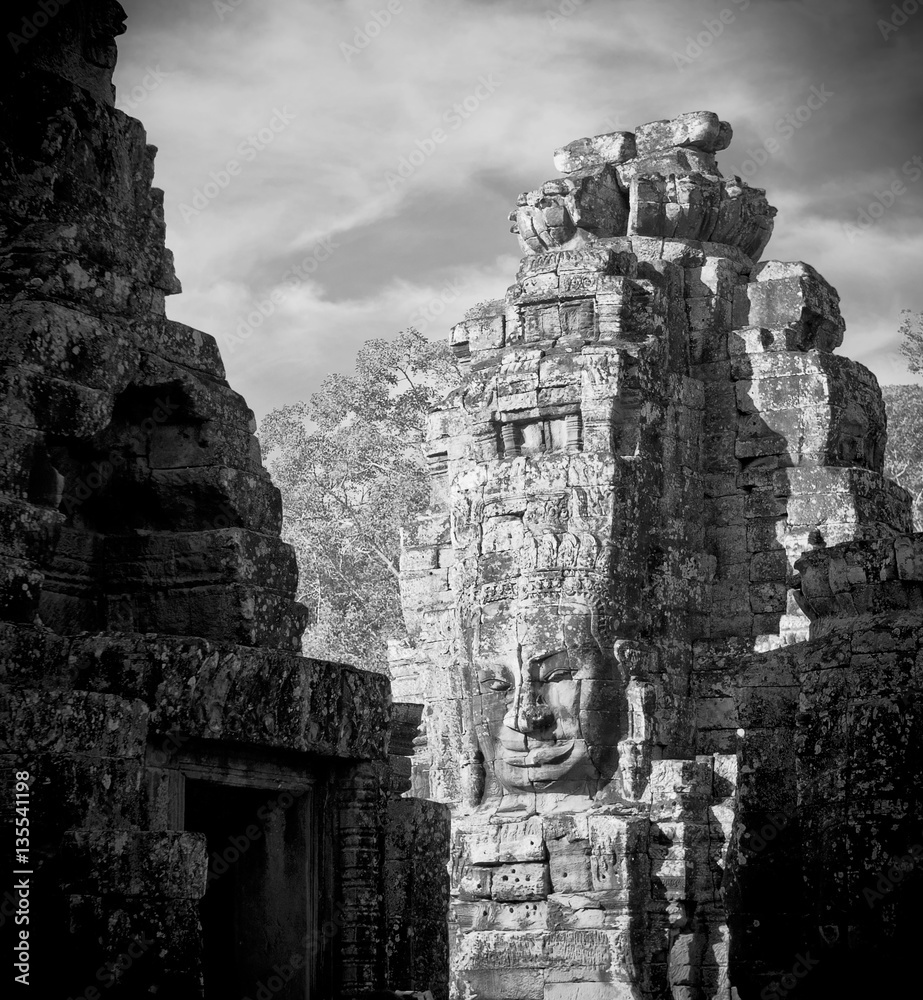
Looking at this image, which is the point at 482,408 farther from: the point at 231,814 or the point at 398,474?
the point at 398,474

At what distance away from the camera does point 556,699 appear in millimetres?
18750

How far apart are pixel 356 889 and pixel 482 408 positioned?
920 centimetres

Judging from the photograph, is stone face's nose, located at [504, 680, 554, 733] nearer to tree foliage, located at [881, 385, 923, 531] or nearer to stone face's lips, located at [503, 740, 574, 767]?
stone face's lips, located at [503, 740, 574, 767]

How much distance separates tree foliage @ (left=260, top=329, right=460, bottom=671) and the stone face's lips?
13.3 m

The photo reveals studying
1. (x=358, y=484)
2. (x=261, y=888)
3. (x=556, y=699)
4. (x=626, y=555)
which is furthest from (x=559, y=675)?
(x=358, y=484)

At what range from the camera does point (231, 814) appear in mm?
11250

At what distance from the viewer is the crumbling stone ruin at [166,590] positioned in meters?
10.2

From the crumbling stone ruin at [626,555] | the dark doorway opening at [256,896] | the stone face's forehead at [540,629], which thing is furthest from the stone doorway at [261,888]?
the stone face's forehead at [540,629]

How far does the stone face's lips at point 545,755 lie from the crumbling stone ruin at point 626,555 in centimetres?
2

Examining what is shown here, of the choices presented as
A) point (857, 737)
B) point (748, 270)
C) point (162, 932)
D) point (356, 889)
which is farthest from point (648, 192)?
point (162, 932)

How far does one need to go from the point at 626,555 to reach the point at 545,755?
2.07 metres

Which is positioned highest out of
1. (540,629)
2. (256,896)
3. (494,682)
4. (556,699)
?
(540,629)

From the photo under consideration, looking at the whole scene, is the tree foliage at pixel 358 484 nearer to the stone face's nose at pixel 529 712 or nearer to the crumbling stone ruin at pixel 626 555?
the crumbling stone ruin at pixel 626 555

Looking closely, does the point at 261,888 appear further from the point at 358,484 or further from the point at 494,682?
the point at 358,484
